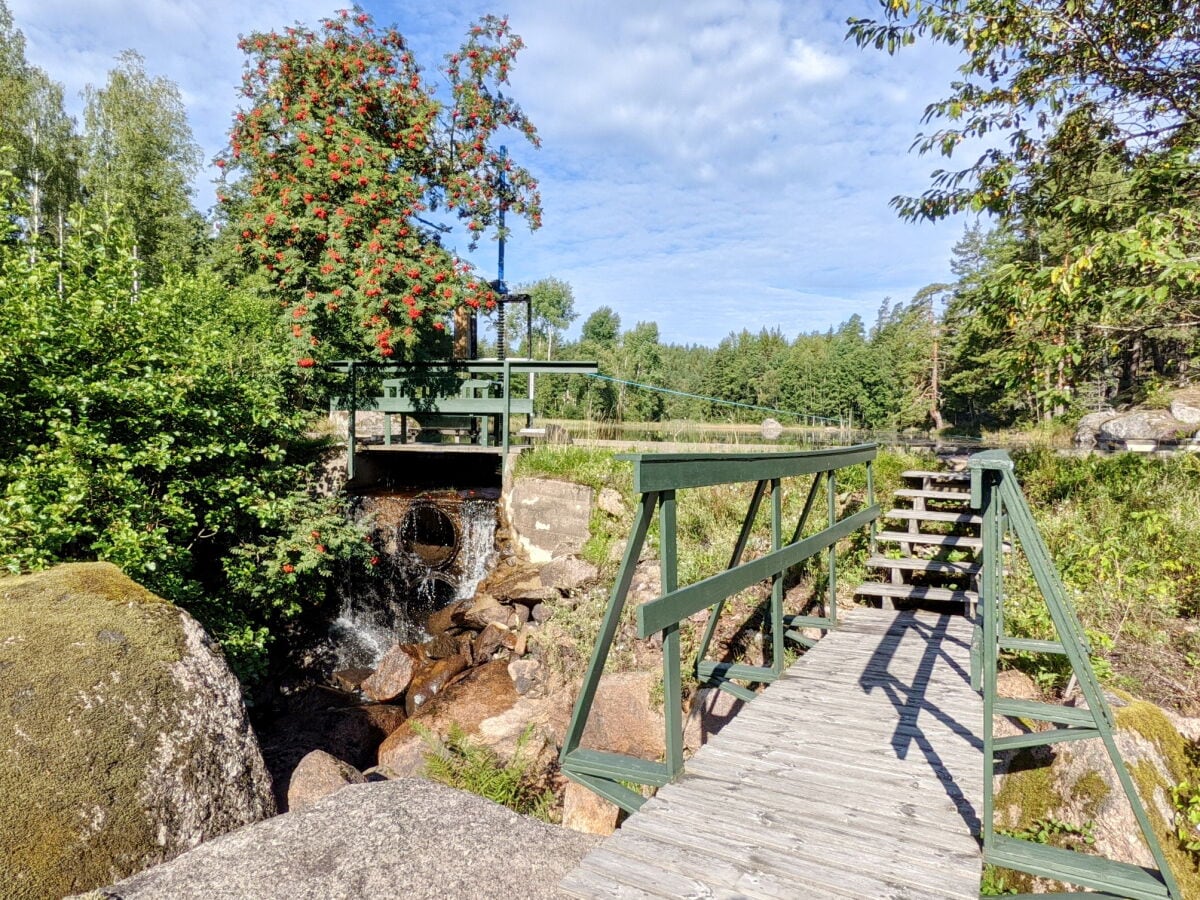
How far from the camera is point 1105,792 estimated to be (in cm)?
310

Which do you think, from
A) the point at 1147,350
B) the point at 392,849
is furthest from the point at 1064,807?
the point at 1147,350

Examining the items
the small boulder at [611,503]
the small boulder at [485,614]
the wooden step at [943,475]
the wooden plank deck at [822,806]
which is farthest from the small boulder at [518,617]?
the wooden step at [943,475]

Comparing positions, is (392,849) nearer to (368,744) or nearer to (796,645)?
(796,645)

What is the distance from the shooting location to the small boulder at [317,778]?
14.2ft

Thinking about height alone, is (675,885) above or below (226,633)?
above

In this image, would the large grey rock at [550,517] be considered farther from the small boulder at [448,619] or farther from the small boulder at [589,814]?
the small boulder at [589,814]

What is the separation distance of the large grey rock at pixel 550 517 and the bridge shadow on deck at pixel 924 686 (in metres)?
4.44

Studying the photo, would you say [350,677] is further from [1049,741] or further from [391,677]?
[1049,741]

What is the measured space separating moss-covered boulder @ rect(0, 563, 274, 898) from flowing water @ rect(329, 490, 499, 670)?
4809mm

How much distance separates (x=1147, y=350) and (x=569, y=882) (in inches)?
1601

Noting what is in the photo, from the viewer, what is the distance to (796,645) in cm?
539

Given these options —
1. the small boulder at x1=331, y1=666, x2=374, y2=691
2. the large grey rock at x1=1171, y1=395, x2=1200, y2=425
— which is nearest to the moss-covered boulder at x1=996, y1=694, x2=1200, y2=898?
the small boulder at x1=331, y1=666, x2=374, y2=691

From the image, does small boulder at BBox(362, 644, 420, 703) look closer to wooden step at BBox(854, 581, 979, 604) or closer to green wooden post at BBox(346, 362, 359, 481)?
green wooden post at BBox(346, 362, 359, 481)

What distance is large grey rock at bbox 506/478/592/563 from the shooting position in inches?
344
